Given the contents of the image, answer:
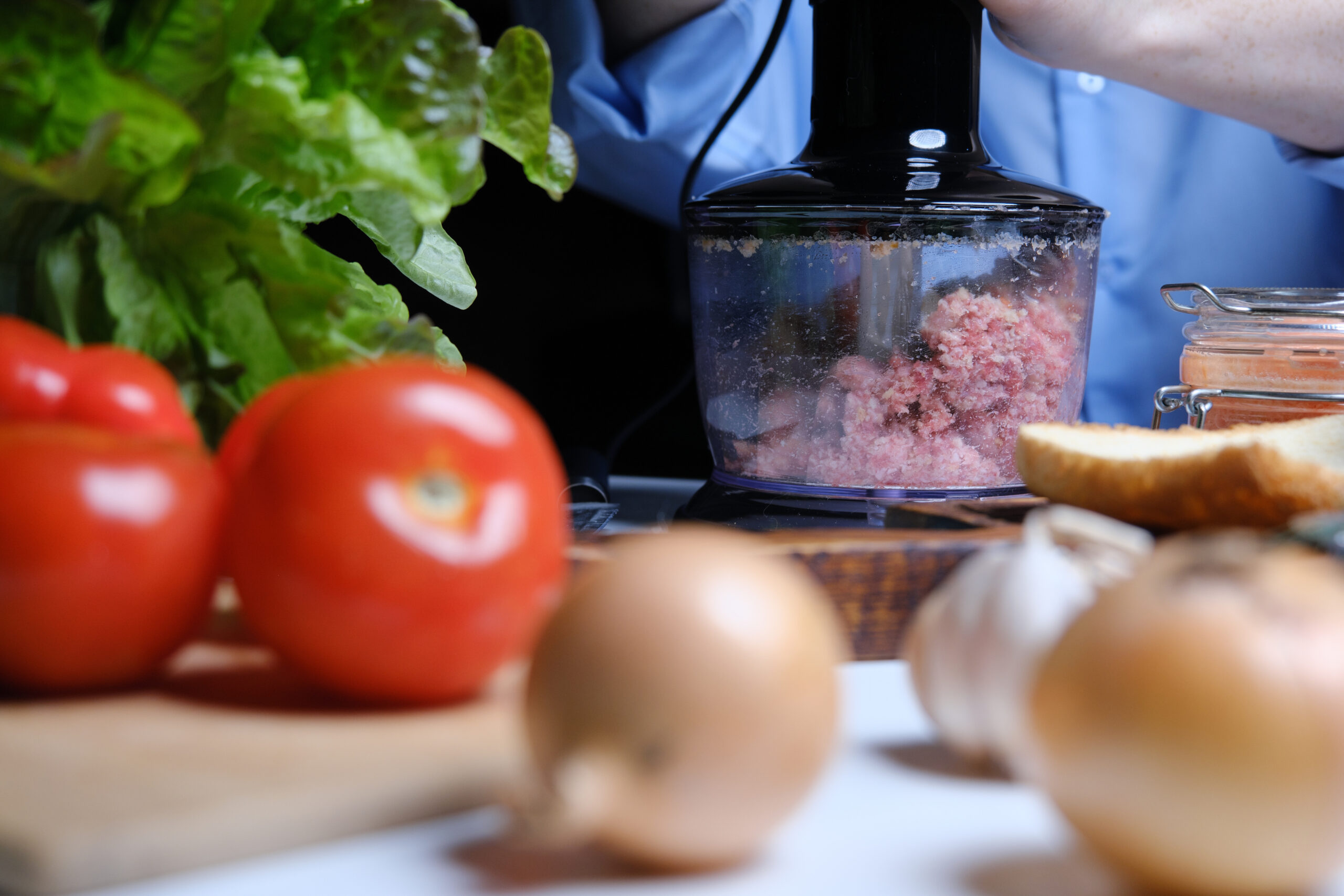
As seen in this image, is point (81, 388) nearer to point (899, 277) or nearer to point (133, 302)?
point (133, 302)

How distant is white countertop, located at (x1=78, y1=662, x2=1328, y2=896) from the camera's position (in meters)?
0.30

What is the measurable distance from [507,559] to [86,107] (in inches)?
11.5

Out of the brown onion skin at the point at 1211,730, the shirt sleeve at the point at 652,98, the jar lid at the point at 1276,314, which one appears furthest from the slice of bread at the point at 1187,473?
the shirt sleeve at the point at 652,98

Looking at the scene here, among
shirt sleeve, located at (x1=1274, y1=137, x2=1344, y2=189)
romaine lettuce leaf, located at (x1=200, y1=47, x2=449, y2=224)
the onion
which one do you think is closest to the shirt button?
shirt sleeve, located at (x1=1274, y1=137, x2=1344, y2=189)

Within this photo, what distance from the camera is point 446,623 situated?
1.28 feet

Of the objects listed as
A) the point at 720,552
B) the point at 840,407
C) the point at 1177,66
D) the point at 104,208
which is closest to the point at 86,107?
the point at 104,208

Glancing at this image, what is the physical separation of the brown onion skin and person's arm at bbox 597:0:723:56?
1.15m

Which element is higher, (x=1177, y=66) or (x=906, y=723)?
(x=1177, y=66)

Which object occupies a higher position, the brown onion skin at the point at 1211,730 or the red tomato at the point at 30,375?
the red tomato at the point at 30,375

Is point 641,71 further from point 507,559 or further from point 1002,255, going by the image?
point 507,559

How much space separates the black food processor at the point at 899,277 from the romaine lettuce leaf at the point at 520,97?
0.84 ft

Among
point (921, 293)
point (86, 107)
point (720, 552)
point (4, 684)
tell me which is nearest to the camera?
point (720, 552)

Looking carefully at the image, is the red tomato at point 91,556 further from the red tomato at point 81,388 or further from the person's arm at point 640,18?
the person's arm at point 640,18

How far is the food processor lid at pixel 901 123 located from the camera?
84 cm
